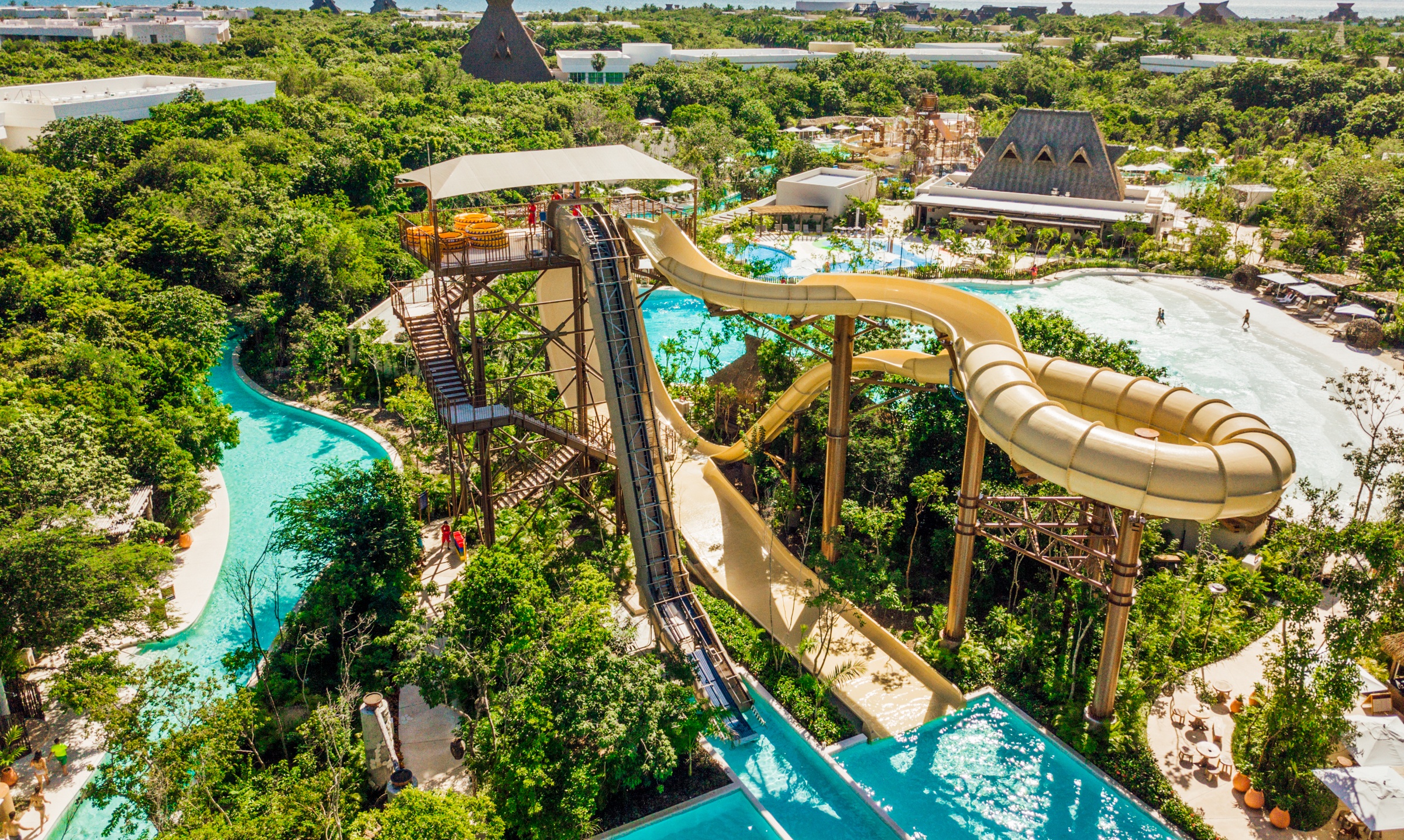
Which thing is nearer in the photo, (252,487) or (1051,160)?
(252,487)

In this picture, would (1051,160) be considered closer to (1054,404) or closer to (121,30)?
(1054,404)

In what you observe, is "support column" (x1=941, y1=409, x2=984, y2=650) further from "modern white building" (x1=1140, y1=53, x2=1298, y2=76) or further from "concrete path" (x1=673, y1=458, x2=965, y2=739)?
"modern white building" (x1=1140, y1=53, x2=1298, y2=76)

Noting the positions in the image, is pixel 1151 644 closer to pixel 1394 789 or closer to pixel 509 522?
pixel 1394 789

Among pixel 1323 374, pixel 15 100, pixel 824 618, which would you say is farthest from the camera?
pixel 15 100

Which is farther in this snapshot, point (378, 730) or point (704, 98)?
point (704, 98)

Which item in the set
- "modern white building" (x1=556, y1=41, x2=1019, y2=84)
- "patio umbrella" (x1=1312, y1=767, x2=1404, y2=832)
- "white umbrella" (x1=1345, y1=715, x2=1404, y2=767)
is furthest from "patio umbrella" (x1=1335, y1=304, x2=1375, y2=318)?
"modern white building" (x1=556, y1=41, x2=1019, y2=84)

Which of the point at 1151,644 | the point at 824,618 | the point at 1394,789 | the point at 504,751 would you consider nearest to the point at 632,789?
the point at 504,751

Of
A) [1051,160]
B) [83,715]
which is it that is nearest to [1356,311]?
[1051,160]
